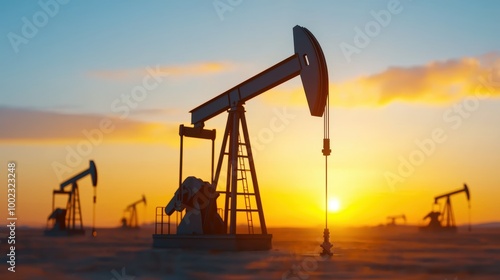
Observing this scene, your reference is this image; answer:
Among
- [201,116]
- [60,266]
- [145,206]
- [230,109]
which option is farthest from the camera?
[145,206]

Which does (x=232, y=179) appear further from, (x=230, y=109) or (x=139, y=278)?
(x=139, y=278)

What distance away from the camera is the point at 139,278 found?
16922mm

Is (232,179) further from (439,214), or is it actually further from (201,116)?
(439,214)

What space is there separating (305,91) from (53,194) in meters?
43.8

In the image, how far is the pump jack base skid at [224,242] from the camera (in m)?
23.9

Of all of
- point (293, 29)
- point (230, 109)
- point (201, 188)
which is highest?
point (293, 29)

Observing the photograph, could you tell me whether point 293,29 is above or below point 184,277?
above

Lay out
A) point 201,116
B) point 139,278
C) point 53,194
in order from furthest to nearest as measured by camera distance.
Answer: point 53,194 < point 201,116 < point 139,278

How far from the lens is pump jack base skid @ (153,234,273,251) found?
2394 centimetres

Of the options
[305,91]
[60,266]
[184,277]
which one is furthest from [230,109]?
[184,277]

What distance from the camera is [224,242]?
79.4 feet

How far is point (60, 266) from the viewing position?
21.9m

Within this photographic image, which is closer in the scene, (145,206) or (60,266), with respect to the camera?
(60,266)

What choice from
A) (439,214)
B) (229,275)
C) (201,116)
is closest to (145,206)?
(439,214)
